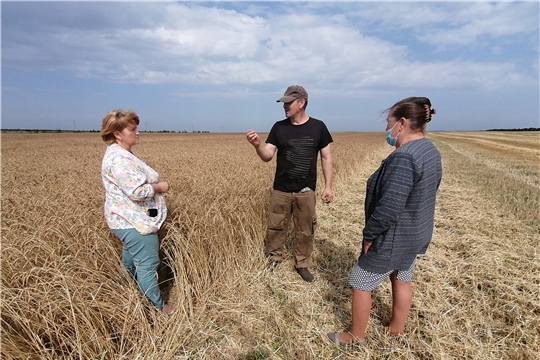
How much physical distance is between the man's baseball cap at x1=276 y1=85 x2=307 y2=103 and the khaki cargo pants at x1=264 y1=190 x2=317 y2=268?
1125 mm

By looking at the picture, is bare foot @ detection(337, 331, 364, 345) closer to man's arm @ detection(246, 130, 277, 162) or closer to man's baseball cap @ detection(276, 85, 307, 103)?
man's arm @ detection(246, 130, 277, 162)

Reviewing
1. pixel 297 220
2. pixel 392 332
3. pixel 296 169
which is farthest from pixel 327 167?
pixel 392 332

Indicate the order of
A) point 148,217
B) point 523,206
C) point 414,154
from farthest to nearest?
point 523,206
point 148,217
point 414,154

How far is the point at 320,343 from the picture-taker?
8.05 ft

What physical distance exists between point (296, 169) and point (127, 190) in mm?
1864

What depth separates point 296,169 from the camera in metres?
3.37

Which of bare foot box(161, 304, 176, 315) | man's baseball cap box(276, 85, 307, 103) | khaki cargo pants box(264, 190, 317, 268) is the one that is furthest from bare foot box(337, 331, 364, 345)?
man's baseball cap box(276, 85, 307, 103)

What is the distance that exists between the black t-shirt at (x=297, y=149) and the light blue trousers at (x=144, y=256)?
5.40 ft

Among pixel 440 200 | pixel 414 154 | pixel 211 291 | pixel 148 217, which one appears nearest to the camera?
pixel 414 154

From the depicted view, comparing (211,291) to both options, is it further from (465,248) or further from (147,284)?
(465,248)

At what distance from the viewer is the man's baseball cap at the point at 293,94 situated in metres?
3.13

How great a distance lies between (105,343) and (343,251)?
3.18m

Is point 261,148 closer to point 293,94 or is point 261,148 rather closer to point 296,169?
point 296,169

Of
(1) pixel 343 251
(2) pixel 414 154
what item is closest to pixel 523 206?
(1) pixel 343 251
